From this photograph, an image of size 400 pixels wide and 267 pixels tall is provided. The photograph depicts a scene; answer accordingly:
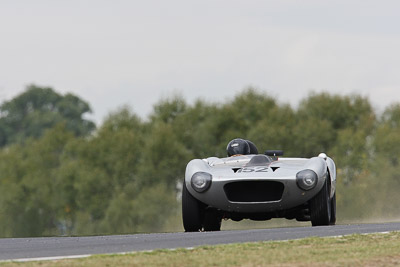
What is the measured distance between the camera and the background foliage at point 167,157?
5106 centimetres

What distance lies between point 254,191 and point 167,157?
4041 centimetres

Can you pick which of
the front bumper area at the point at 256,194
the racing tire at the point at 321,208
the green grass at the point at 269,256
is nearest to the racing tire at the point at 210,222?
the front bumper area at the point at 256,194

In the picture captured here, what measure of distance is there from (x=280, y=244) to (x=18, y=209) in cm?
5583

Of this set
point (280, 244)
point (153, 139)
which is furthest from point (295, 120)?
point (280, 244)

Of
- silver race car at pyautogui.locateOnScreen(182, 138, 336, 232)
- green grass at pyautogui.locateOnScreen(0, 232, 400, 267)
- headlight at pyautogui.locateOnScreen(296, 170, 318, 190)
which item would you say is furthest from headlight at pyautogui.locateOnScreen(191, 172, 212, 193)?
green grass at pyautogui.locateOnScreen(0, 232, 400, 267)

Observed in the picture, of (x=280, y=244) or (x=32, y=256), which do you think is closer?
Result: (x=32, y=256)

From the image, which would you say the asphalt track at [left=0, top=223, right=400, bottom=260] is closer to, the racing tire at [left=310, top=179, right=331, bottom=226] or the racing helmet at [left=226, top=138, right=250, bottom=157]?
the racing tire at [left=310, top=179, right=331, bottom=226]

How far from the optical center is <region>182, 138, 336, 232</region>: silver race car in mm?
15023

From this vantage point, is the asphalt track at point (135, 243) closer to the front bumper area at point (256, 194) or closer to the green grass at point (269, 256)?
the green grass at point (269, 256)

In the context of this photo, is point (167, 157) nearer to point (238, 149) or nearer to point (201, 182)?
point (238, 149)

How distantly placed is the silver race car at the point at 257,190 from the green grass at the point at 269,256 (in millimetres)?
3436

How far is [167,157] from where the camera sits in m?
Answer: 55.5

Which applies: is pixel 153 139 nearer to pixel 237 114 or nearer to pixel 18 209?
pixel 237 114

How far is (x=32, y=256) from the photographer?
10.5 meters
